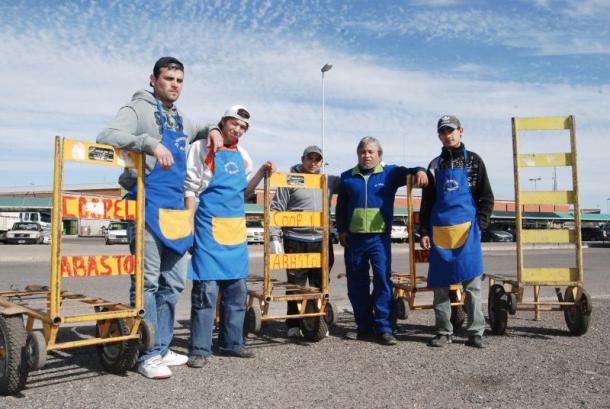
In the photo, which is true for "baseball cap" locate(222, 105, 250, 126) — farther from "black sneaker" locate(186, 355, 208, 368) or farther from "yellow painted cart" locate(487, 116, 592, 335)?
"yellow painted cart" locate(487, 116, 592, 335)

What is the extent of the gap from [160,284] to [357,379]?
65.1 inches

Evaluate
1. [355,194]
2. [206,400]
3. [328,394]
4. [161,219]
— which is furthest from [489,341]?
[161,219]

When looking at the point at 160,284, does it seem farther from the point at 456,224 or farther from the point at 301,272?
the point at 456,224

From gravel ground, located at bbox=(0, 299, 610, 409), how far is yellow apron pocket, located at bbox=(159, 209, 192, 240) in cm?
102

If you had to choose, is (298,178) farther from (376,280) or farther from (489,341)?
(489,341)

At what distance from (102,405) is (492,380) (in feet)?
8.46

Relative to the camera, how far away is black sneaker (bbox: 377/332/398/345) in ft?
15.9

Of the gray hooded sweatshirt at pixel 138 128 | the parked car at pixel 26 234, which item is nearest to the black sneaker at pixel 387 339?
the gray hooded sweatshirt at pixel 138 128

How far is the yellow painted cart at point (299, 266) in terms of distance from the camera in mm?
4758

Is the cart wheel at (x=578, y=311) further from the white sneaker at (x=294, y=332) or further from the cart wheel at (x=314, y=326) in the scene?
the white sneaker at (x=294, y=332)

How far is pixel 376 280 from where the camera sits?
5.16 meters

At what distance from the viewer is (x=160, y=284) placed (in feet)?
13.4

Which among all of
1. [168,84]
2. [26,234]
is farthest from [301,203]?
[26,234]

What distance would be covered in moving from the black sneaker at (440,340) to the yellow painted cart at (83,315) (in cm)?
254
